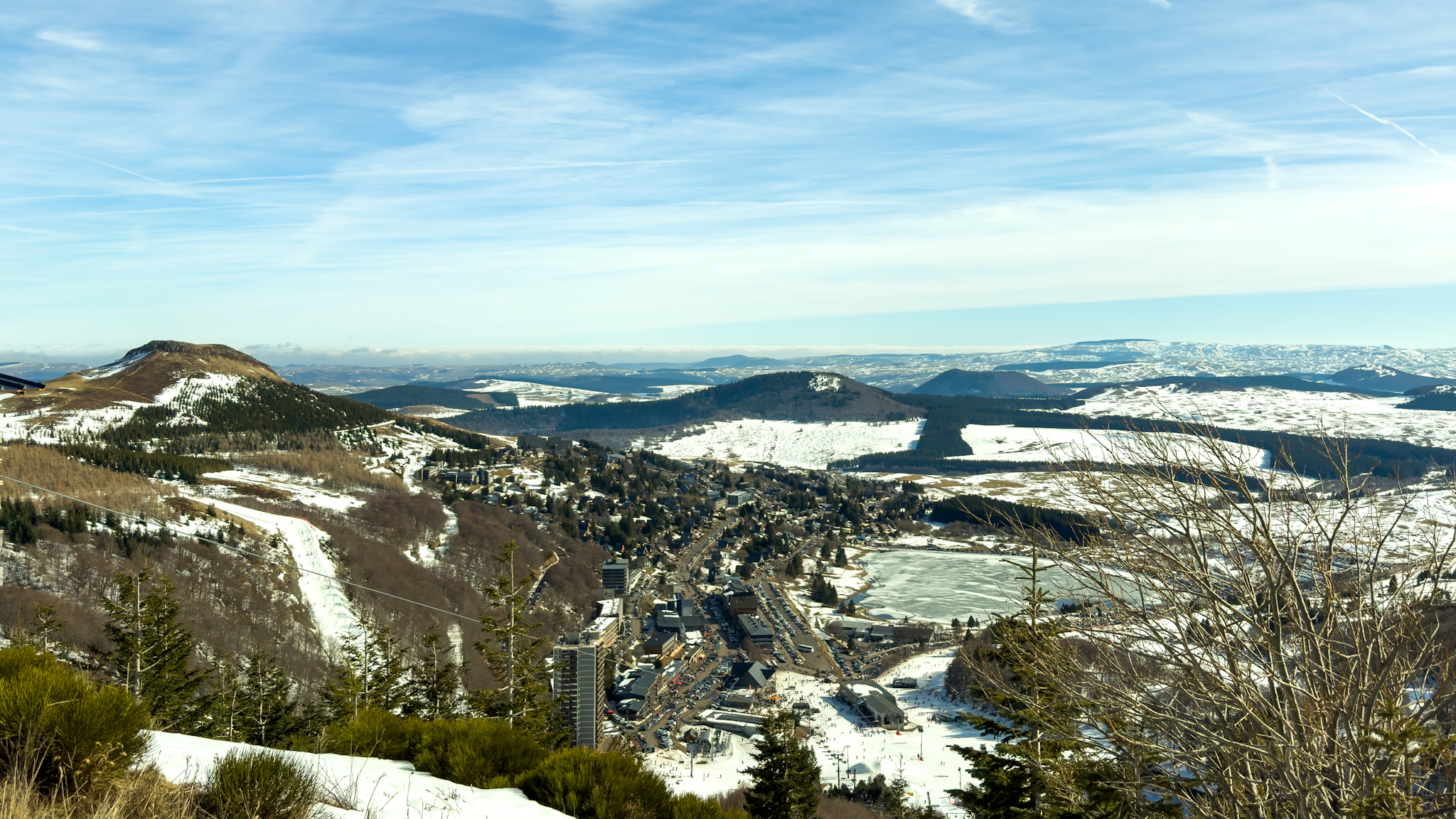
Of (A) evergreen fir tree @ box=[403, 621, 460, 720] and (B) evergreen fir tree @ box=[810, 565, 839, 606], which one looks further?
(B) evergreen fir tree @ box=[810, 565, 839, 606]

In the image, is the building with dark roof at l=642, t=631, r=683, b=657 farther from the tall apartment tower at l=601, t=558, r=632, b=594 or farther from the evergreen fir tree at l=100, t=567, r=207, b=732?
the evergreen fir tree at l=100, t=567, r=207, b=732

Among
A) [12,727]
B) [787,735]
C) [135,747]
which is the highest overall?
[12,727]

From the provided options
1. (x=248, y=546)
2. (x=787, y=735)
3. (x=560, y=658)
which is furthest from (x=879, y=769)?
(x=248, y=546)

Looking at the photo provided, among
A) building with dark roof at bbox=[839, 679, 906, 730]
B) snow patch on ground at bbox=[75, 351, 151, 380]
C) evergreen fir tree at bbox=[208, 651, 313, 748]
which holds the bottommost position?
building with dark roof at bbox=[839, 679, 906, 730]

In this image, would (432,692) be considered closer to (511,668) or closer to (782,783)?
(511,668)

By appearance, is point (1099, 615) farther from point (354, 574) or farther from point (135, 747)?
point (354, 574)

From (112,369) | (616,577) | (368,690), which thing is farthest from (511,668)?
(112,369)

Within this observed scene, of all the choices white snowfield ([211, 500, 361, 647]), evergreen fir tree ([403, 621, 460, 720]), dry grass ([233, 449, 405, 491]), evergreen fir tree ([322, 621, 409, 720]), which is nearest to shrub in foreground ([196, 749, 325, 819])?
evergreen fir tree ([322, 621, 409, 720])
